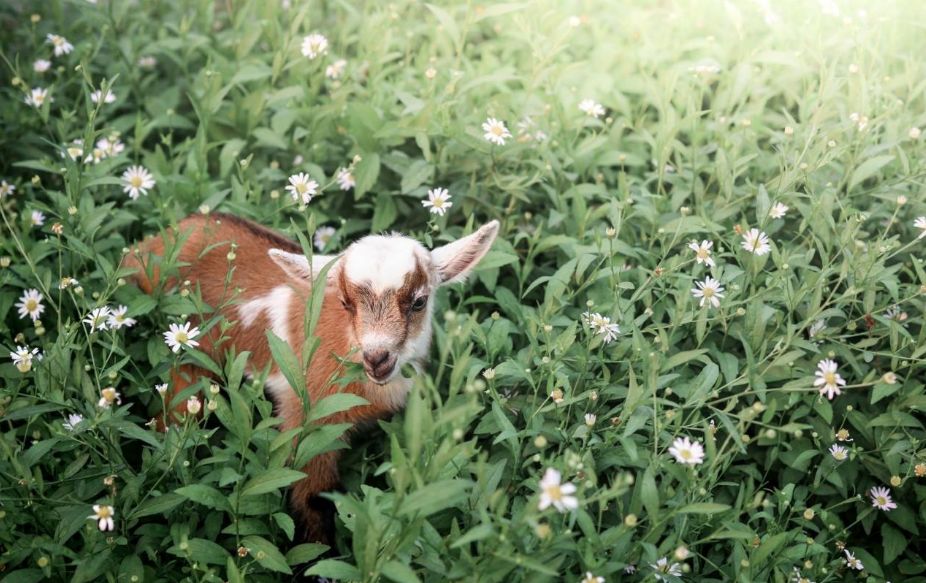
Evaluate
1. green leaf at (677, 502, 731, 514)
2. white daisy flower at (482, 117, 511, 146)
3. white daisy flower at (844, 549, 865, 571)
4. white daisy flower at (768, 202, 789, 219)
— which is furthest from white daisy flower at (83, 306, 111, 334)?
white daisy flower at (844, 549, 865, 571)

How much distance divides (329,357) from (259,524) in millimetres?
929

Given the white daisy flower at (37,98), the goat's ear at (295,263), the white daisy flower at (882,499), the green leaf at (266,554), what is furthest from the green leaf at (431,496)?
the white daisy flower at (37,98)

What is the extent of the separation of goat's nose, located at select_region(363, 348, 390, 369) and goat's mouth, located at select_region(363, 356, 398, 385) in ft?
0.04

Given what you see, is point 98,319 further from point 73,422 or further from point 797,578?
point 797,578

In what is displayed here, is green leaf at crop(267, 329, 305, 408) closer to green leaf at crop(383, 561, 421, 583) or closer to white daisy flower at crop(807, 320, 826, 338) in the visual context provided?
green leaf at crop(383, 561, 421, 583)

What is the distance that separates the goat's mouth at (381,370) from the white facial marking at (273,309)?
0.71m

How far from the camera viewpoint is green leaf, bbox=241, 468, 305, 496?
297cm

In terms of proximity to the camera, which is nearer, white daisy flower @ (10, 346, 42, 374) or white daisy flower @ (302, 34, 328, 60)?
white daisy flower @ (10, 346, 42, 374)

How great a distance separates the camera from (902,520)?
3.72m

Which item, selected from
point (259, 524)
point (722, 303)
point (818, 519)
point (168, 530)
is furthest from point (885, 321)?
point (168, 530)

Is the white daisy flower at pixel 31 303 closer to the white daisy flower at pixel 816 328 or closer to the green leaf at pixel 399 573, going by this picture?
the green leaf at pixel 399 573

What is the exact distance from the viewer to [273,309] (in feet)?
13.5

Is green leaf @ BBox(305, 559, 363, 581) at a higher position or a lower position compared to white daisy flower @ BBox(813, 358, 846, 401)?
lower

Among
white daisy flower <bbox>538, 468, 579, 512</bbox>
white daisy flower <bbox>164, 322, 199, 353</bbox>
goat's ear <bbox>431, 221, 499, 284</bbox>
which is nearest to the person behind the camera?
white daisy flower <bbox>538, 468, 579, 512</bbox>
